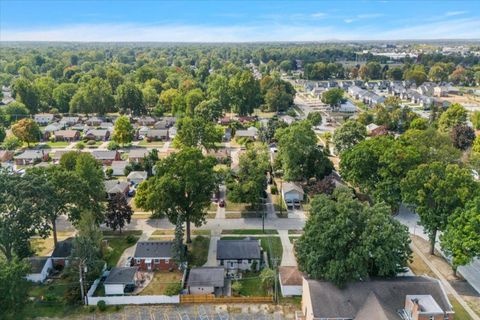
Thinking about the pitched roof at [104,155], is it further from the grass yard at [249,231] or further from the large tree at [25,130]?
the grass yard at [249,231]

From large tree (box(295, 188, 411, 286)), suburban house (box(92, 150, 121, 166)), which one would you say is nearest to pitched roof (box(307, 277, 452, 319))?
large tree (box(295, 188, 411, 286))

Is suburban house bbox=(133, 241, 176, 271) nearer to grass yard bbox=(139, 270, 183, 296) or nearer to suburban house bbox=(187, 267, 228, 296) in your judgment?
grass yard bbox=(139, 270, 183, 296)

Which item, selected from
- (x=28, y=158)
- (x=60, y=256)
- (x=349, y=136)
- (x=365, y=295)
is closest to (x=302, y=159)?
(x=349, y=136)

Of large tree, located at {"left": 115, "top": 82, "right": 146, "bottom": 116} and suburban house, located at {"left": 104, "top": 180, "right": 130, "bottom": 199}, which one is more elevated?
large tree, located at {"left": 115, "top": 82, "right": 146, "bottom": 116}

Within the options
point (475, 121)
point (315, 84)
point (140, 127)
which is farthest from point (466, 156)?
point (315, 84)

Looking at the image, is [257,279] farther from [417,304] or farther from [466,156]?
[466,156]

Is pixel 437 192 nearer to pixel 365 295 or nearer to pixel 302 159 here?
pixel 365 295
